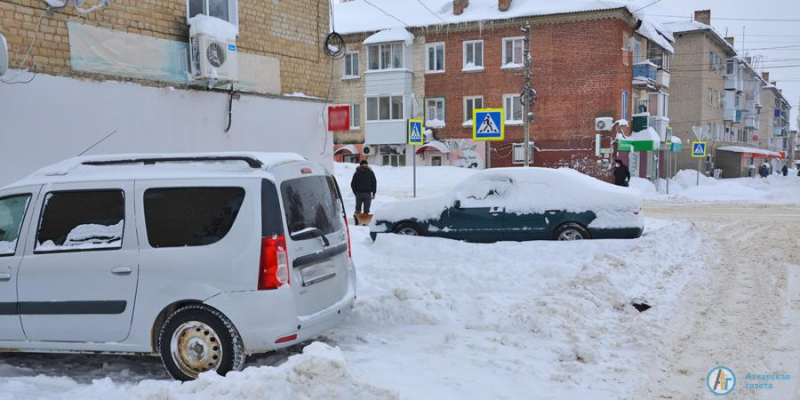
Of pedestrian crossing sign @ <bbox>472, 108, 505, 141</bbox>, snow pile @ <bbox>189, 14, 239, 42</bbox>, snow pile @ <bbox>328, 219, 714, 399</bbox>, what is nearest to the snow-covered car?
snow pile @ <bbox>328, 219, 714, 399</bbox>

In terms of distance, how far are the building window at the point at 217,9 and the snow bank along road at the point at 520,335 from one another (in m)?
5.54

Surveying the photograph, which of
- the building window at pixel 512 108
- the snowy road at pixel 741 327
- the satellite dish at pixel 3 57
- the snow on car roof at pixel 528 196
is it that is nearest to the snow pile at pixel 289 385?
the snowy road at pixel 741 327

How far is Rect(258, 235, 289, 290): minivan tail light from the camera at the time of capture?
475 centimetres

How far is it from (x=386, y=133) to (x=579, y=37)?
1191 cm

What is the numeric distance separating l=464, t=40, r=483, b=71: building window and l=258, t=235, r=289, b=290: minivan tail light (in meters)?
31.0

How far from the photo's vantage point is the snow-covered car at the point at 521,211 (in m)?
10.8

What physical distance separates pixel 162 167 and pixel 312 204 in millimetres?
1310

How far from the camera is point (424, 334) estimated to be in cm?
598

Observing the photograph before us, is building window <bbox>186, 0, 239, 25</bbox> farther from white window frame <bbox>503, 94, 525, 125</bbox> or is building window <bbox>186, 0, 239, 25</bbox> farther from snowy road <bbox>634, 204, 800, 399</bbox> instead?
white window frame <bbox>503, 94, 525, 125</bbox>

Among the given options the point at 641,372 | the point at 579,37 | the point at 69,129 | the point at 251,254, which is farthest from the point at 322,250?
the point at 579,37

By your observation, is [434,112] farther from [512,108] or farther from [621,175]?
[621,175]

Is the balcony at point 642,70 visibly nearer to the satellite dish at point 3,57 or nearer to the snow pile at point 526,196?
the snow pile at point 526,196

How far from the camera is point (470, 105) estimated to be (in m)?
35.0

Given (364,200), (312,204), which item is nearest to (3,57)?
(312,204)
